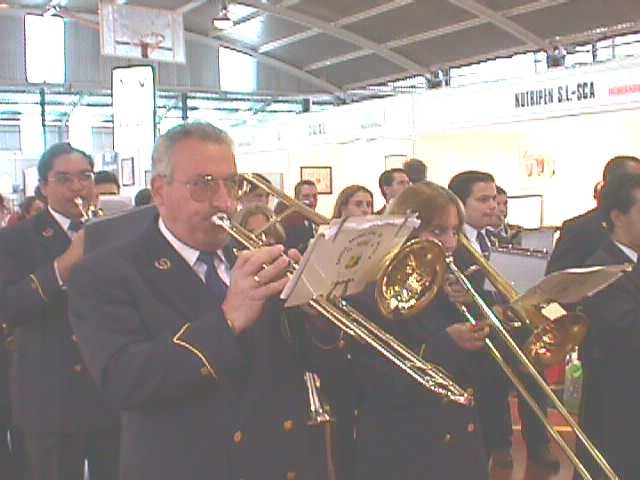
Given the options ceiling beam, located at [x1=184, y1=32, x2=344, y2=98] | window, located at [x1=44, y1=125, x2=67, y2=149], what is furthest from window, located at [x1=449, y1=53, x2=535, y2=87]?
window, located at [x1=44, y1=125, x2=67, y2=149]

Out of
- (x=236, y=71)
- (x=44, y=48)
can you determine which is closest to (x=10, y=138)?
(x=44, y=48)

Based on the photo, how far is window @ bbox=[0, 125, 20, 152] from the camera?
69.6 ft

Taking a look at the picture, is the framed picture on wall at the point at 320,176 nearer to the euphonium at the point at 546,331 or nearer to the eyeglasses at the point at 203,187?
the euphonium at the point at 546,331

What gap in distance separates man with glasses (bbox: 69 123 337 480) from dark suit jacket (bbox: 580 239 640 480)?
1.33m

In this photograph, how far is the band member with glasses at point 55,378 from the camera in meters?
3.31

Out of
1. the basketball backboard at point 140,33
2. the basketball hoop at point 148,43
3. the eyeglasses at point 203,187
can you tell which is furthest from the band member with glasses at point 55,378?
the basketball hoop at point 148,43

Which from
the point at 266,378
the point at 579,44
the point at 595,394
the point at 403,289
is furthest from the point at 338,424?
the point at 579,44

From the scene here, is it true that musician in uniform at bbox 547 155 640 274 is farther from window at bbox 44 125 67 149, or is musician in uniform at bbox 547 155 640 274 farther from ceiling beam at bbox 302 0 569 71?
window at bbox 44 125 67 149

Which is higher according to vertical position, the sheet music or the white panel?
the white panel

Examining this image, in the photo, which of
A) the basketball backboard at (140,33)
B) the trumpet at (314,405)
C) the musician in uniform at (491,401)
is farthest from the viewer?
the basketball backboard at (140,33)

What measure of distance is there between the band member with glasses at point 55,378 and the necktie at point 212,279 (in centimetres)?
126

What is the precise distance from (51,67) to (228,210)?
18.6 m

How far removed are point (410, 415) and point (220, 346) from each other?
86cm

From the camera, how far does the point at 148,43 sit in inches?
435
